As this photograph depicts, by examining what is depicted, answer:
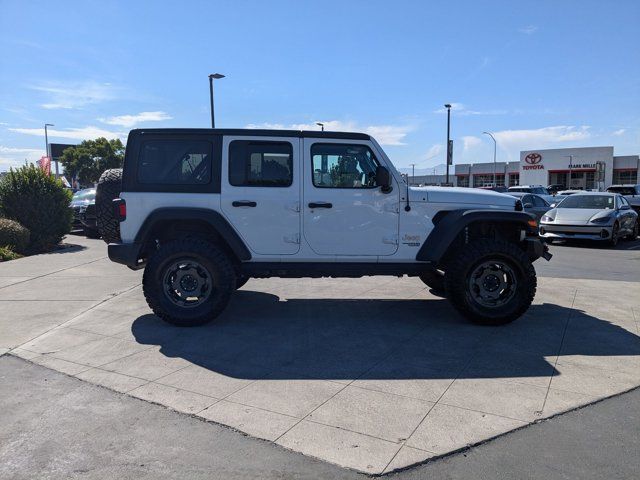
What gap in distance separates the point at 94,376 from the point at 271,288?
152 inches

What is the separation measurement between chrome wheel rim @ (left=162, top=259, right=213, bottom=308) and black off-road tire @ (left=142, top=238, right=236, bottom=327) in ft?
0.12

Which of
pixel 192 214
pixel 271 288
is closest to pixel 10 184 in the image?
pixel 271 288

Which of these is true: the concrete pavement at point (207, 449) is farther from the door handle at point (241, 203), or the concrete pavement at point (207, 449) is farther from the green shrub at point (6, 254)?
the green shrub at point (6, 254)

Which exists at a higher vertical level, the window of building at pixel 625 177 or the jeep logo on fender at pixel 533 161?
the jeep logo on fender at pixel 533 161

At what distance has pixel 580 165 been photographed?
55.0 m

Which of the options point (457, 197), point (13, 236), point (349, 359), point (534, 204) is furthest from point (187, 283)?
point (534, 204)

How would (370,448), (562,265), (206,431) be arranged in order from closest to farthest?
1. (370,448)
2. (206,431)
3. (562,265)

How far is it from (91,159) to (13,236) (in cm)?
3883

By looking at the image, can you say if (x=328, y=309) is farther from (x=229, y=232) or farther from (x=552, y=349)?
(x=552, y=349)

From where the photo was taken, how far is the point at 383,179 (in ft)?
18.2

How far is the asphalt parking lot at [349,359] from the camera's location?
344 cm

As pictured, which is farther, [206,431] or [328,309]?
[328,309]

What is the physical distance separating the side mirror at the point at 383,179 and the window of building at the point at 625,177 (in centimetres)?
5684

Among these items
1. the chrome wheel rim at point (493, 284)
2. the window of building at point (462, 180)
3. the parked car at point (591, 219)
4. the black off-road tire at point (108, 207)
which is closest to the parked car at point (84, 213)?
the black off-road tire at point (108, 207)
